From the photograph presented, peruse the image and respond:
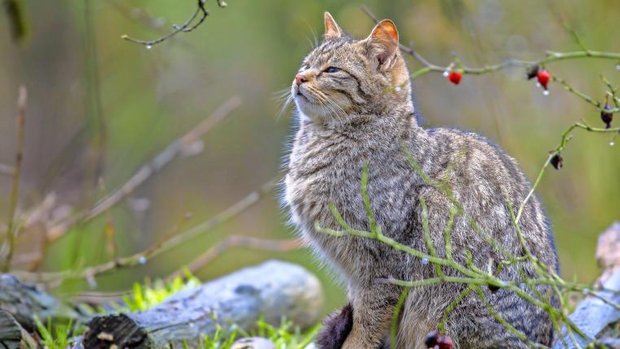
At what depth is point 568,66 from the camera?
8.62m

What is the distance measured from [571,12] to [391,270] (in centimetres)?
420

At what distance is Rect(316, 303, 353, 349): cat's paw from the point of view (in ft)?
14.5

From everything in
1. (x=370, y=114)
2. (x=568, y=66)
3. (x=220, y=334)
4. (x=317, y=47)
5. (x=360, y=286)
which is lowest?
(x=220, y=334)

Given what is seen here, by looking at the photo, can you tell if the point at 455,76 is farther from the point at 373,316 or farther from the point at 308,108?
the point at 373,316

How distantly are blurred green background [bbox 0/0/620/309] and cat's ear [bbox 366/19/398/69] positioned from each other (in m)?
0.55

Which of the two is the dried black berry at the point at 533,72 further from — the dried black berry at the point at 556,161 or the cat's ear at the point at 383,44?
the cat's ear at the point at 383,44

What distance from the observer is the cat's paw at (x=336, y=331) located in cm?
443

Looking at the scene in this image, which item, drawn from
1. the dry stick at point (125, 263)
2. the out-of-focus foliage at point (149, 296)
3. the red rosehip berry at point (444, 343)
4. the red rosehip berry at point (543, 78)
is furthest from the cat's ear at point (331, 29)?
the red rosehip berry at point (444, 343)

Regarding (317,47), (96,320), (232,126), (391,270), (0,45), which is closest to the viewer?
(96,320)

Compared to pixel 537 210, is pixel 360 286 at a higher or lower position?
lower

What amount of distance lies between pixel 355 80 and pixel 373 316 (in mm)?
1141

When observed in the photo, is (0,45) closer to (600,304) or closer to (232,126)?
(232,126)

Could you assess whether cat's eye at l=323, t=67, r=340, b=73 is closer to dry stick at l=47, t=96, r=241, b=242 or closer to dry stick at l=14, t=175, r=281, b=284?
→ dry stick at l=14, t=175, r=281, b=284

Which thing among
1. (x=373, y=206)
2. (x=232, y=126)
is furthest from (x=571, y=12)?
(x=232, y=126)
